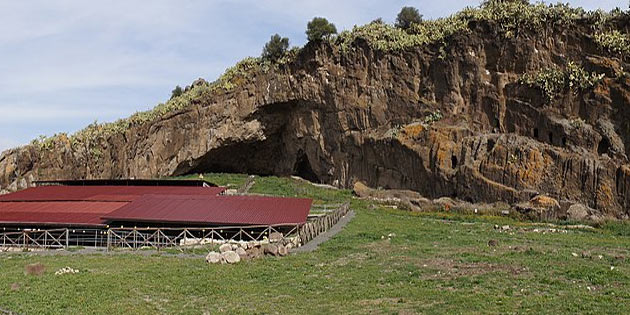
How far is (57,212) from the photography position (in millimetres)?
34688

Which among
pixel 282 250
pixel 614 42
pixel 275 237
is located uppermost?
pixel 614 42

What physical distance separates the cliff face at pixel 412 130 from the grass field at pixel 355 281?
61.4ft

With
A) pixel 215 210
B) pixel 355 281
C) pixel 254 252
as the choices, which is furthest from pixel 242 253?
pixel 215 210

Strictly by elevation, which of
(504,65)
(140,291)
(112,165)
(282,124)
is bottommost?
(140,291)

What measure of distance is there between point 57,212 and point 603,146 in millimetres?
40258

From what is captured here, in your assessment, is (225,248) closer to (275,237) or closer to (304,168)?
(275,237)

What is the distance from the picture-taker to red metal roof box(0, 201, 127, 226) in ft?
104

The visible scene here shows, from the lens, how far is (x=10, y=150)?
67.4 m

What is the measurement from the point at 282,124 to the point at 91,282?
5031 cm

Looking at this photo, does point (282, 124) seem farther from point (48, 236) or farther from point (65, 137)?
point (48, 236)

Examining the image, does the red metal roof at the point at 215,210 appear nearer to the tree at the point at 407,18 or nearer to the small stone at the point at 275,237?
the small stone at the point at 275,237

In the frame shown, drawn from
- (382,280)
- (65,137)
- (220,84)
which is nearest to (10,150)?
(65,137)

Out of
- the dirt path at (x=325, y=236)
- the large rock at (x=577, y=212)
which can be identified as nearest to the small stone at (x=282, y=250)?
the dirt path at (x=325, y=236)

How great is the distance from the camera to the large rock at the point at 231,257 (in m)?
23.5
